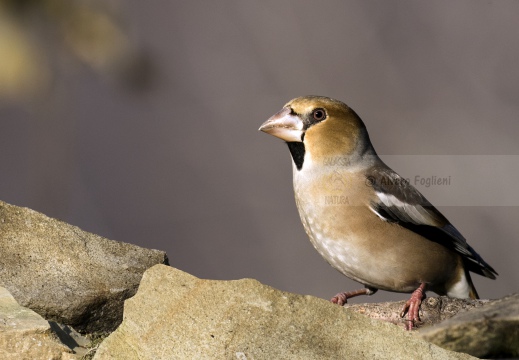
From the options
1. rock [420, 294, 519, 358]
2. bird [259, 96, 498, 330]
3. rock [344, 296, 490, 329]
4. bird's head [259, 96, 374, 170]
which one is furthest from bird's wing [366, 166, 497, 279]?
rock [420, 294, 519, 358]

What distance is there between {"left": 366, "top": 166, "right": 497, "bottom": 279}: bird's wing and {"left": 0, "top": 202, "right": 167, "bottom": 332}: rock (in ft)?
4.06

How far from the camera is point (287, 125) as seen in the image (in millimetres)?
4141

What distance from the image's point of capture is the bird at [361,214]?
13.0 ft

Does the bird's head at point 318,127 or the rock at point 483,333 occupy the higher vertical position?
the bird's head at point 318,127

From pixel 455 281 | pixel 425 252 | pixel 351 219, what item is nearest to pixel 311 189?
pixel 351 219

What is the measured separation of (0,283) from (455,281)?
2442 millimetres

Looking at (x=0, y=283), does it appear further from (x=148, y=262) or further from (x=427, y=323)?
(x=427, y=323)

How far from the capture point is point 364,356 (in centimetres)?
290

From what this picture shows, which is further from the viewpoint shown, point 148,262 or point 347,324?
point 148,262

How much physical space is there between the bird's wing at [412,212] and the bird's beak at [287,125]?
1.54 feet

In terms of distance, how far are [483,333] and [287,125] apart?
1.66m

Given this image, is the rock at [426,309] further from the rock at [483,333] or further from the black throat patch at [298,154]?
the black throat patch at [298,154]

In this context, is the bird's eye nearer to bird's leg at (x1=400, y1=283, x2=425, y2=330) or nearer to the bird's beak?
the bird's beak

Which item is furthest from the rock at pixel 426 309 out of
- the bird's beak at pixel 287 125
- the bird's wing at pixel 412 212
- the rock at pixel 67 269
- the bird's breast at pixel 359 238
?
the rock at pixel 67 269
